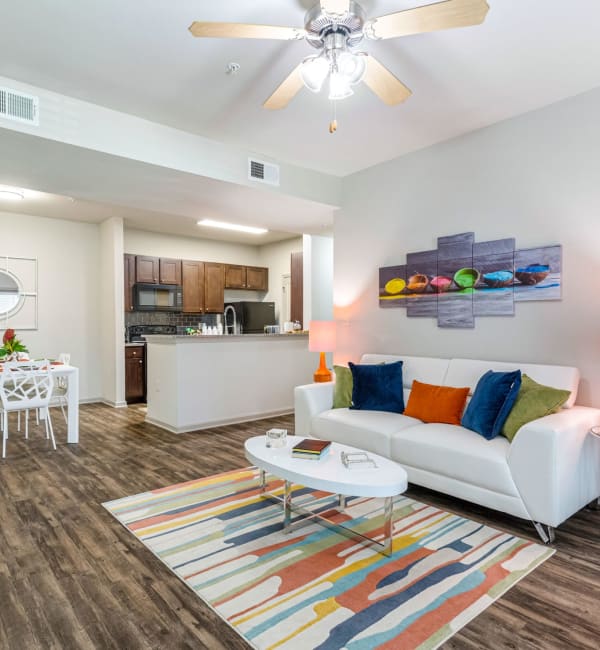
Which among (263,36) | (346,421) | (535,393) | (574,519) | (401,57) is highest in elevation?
(401,57)

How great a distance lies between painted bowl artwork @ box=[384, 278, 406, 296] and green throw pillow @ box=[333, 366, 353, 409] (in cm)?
94

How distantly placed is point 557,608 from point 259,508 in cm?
170

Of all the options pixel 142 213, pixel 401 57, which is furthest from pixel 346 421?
pixel 142 213

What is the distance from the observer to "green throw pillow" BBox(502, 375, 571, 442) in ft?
9.24

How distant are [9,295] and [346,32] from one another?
597 centimetres

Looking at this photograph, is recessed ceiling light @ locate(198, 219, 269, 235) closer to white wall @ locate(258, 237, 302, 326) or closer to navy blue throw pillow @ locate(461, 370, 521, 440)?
white wall @ locate(258, 237, 302, 326)

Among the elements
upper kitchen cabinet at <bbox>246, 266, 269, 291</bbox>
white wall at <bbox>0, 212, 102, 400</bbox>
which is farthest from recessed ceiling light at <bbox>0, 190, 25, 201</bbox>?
upper kitchen cabinet at <bbox>246, 266, 269, 291</bbox>

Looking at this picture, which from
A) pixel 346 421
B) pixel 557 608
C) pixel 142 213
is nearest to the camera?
pixel 557 608

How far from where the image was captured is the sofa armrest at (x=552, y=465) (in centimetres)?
247

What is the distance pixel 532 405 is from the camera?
2.88 meters

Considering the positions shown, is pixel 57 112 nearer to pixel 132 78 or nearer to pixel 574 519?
pixel 132 78

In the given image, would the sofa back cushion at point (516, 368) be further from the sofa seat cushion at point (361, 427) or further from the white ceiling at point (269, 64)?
the white ceiling at point (269, 64)

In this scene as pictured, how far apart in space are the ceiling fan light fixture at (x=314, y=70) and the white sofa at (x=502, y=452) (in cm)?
219

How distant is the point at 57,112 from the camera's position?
10.5 ft
